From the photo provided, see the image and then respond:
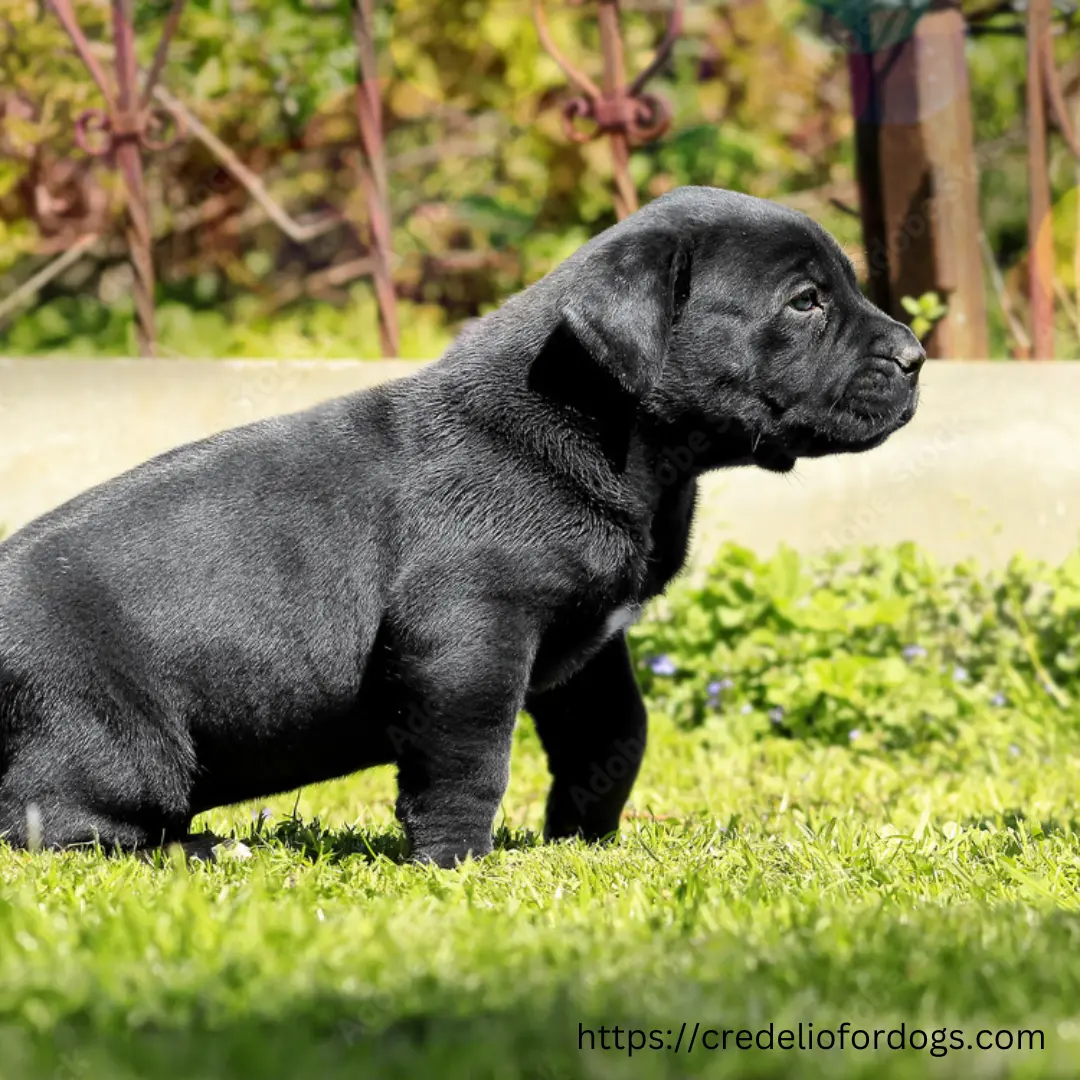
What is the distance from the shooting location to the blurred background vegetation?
7.42 m

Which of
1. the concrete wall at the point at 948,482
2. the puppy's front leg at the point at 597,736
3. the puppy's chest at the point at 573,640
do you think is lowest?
the concrete wall at the point at 948,482

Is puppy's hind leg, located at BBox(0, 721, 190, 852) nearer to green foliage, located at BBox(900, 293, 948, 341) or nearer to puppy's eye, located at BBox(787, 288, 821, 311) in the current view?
puppy's eye, located at BBox(787, 288, 821, 311)

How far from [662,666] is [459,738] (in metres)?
1.99

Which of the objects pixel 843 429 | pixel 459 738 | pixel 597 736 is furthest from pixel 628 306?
pixel 597 736

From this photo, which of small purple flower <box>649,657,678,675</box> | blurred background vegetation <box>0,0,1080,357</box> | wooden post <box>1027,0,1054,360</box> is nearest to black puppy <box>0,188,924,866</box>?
small purple flower <box>649,657,678,675</box>

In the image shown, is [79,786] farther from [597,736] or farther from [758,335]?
[758,335]

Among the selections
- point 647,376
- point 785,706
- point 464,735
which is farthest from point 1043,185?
point 464,735

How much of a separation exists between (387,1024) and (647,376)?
150 cm

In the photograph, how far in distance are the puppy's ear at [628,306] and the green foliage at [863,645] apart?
77.4 inches

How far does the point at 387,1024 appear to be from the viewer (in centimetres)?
201

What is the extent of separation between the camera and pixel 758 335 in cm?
327

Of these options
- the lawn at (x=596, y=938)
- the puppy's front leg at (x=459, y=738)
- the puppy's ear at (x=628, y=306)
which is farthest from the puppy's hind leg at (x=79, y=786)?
the puppy's ear at (x=628, y=306)

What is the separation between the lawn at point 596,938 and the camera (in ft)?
6.21

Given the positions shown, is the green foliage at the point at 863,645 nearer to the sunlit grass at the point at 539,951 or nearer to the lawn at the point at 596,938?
the lawn at the point at 596,938
